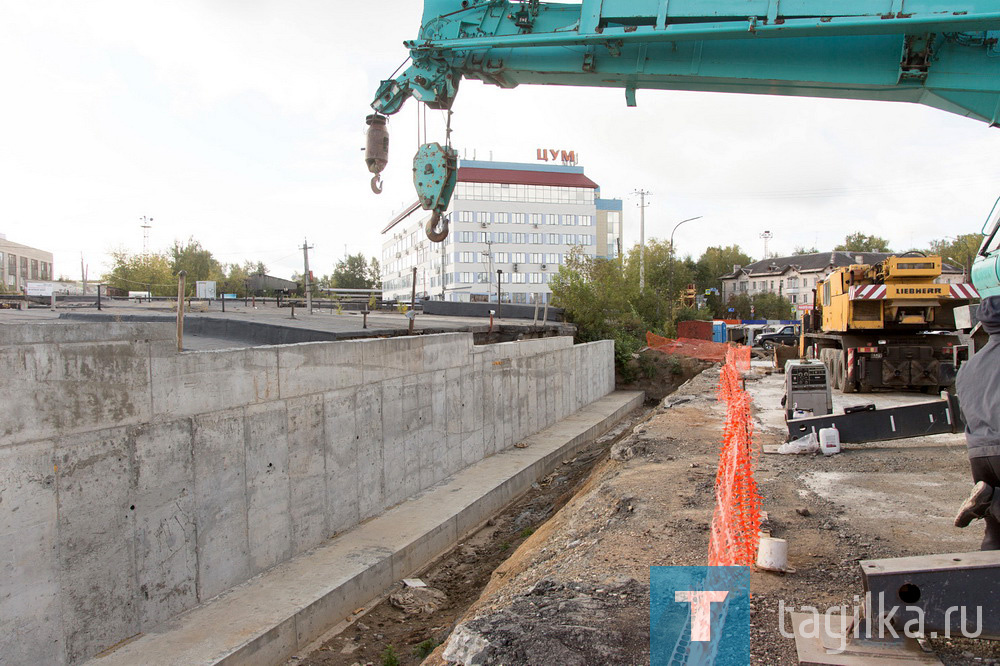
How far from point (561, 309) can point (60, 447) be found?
88.2 ft

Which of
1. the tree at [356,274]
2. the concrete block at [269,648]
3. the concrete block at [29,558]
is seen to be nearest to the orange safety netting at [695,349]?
the concrete block at [269,648]

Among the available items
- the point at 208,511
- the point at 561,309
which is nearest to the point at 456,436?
the point at 208,511

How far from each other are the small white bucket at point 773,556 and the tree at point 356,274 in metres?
111

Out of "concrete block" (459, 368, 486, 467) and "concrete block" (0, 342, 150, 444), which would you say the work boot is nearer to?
"concrete block" (0, 342, 150, 444)

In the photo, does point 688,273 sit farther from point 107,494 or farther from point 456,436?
point 107,494

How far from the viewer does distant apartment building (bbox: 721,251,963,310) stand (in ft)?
253

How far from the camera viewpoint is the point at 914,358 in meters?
15.4

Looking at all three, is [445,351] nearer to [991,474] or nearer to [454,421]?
[454,421]

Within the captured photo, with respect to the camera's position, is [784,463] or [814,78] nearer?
[814,78]

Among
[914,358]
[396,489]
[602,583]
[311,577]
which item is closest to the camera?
[602,583]

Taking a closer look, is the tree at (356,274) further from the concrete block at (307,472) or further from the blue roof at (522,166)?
the concrete block at (307,472)

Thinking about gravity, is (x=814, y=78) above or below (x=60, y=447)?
above

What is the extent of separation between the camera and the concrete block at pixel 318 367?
25.4 feet

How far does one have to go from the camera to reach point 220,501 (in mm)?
6676
